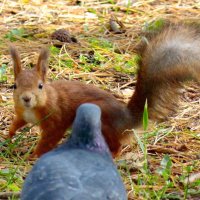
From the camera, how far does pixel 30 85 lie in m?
4.79

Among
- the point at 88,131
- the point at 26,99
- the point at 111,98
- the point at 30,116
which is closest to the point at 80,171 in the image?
the point at 88,131

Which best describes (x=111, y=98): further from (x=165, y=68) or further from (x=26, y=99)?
(x=26, y=99)

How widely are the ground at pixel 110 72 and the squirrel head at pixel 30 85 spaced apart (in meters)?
0.19

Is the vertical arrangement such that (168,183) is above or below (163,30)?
below

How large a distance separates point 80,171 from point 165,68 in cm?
158

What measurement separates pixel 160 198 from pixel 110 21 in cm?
311

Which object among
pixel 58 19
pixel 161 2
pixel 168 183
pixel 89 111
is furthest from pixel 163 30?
pixel 161 2

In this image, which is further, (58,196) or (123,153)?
(123,153)

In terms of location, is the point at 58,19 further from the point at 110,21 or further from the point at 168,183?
the point at 168,183

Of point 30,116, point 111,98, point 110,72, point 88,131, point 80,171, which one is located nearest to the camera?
point 80,171

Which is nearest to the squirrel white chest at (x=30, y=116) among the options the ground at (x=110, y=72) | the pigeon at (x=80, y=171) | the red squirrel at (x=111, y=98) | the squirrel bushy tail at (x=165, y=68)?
the red squirrel at (x=111, y=98)

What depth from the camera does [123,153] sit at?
5020 mm

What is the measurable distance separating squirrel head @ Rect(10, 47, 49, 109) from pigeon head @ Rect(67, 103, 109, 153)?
1.14 metres

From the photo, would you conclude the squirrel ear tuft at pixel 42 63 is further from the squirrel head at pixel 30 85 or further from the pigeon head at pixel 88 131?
the pigeon head at pixel 88 131
